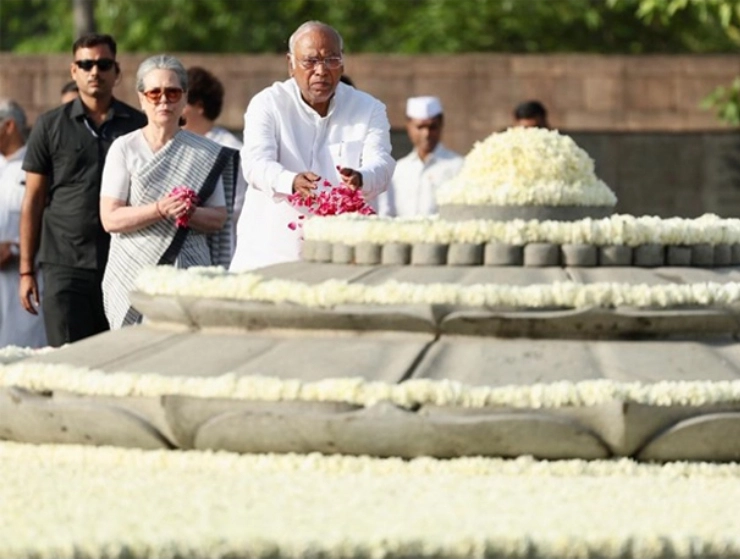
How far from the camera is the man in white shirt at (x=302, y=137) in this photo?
7.61 meters

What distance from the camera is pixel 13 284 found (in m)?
11.6

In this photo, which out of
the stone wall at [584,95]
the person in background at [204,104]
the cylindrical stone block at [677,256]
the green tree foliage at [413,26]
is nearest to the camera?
the cylindrical stone block at [677,256]

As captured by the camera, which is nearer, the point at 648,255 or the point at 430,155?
the point at 648,255

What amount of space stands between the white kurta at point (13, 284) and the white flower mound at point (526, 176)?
570 centimetres

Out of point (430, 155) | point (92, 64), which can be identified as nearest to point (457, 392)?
point (92, 64)

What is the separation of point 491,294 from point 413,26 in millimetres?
27383

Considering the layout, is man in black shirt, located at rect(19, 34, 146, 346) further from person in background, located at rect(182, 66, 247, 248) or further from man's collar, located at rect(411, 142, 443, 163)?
man's collar, located at rect(411, 142, 443, 163)

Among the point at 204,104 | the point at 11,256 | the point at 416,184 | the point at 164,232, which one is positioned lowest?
the point at 11,256

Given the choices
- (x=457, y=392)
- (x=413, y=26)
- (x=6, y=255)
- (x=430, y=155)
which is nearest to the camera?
(x=457, y=392)

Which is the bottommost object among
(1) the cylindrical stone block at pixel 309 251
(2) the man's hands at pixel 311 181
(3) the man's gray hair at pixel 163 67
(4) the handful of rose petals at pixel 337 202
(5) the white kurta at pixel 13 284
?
(5) the white kurta at pixel 13 284

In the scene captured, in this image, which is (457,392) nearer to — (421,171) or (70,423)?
(70,423)

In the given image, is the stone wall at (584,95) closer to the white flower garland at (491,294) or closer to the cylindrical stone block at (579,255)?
the cylindrical stone block at (579,255)

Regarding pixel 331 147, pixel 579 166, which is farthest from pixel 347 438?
pixel 331 147

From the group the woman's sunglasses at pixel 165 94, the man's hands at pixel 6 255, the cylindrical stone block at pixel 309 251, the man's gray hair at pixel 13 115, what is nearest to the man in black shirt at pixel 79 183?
the woman's sunglasses at pixel 165 94
